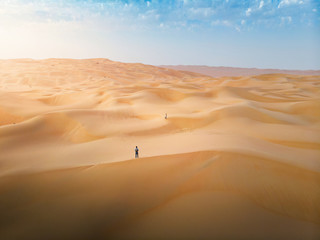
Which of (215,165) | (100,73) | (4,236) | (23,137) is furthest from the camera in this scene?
(100,73)

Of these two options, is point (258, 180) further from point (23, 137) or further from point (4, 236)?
point (23, 137)

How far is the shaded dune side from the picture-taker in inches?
83.0

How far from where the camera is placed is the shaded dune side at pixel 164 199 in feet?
6.92

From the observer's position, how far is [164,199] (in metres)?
2.52

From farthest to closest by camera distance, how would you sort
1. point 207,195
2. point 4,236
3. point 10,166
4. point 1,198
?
point 10,166
point 1,198
point 207,195
point 4,236

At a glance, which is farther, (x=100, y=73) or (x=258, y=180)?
(x=100, y=73)

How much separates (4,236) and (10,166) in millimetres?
1920

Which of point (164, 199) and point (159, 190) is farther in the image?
point (159, 190)

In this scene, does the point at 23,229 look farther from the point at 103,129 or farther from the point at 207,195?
the point at 103,129

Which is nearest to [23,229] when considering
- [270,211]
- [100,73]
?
[270,211]

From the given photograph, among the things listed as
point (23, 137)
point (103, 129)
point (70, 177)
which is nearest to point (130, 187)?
point (70, 177)

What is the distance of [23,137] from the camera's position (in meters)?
5.38

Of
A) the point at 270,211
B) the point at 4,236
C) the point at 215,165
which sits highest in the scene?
the point at 215,165

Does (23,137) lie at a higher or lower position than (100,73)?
lower
